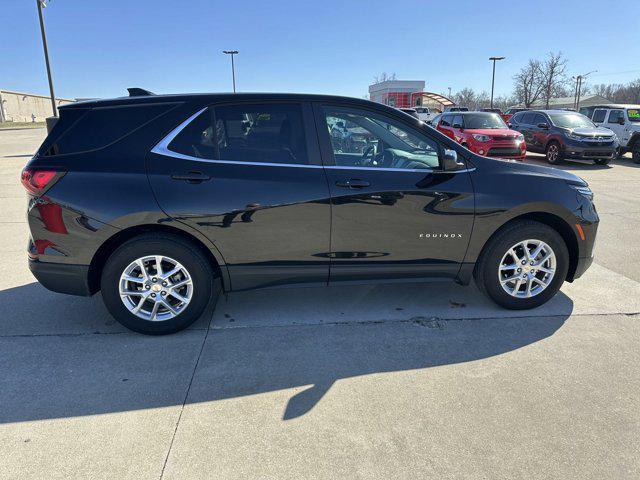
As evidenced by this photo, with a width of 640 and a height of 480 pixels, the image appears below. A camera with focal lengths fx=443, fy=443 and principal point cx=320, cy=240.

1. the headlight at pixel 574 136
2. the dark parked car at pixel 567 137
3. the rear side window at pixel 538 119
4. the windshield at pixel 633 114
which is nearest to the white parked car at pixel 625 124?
the windshield at pixel 633 114

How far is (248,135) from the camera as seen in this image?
337 centimetres

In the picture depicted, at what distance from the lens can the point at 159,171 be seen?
3.20 metres

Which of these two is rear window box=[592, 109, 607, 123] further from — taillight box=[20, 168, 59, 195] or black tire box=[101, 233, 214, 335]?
taillight box=[20, 168, 59, 195]

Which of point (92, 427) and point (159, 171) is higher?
point (159, 171)

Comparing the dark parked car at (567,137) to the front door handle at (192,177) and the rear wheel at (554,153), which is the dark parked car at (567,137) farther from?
the front door handle at (192,177)

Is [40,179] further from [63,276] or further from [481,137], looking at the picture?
[481,137]

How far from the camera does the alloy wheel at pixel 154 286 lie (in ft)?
10.8

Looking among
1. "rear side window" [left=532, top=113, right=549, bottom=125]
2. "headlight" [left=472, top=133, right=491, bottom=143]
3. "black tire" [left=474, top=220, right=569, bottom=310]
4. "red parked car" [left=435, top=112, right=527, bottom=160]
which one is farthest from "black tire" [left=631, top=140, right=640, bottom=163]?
"black tire" [left=474, top=220, right=569, bottom=310]

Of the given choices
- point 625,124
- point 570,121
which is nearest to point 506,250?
point 570,121

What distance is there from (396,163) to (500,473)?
224 cm

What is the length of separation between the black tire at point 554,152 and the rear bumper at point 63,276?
50.0 ft

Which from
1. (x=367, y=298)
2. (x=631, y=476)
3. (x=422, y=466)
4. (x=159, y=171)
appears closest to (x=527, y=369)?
(x=631, y=476)

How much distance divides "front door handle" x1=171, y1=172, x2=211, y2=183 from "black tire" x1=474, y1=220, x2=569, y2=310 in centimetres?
233

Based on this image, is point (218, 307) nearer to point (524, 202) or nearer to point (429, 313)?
point (429, 313)
